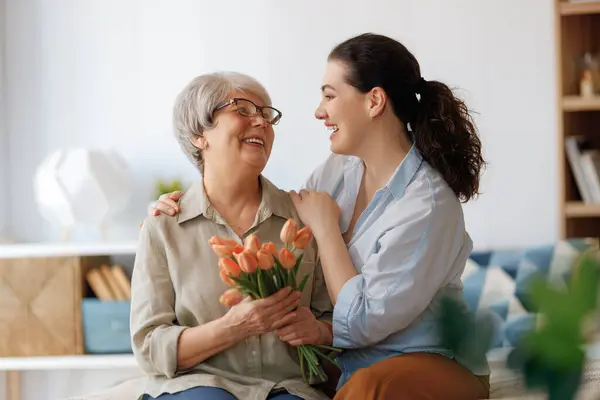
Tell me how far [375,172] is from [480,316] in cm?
144

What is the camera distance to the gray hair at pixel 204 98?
185 centimetres

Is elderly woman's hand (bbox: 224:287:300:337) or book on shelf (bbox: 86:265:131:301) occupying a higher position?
elderly woman's hand (bbox: 224:287:300:337)

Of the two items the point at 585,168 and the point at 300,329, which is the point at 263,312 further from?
the point at 585,168

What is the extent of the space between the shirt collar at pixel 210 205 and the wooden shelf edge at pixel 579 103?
6.21 ft

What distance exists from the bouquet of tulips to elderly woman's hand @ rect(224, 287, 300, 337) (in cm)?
1

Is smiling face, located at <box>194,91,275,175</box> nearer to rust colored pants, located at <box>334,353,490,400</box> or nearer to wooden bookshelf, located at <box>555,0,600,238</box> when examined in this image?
rust colored pants, located at <box>334,353,490,400</box>

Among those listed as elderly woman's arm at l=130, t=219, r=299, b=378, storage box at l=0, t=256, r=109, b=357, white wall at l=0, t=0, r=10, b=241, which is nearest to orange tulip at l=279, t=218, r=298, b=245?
elderly woman's arm at l=130, t=219, r=299, b=378

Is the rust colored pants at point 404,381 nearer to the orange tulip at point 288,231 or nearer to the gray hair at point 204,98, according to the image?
the orange tulip at point 288,231

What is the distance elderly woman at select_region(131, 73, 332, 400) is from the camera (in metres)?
1.73

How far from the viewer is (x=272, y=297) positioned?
5.35 ft

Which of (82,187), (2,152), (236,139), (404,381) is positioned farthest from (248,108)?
(2,152)

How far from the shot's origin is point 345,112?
6.30 feet

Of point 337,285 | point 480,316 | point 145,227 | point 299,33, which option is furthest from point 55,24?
point 480,316

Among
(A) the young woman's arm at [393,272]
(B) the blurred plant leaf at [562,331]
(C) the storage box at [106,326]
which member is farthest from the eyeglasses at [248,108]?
(C) the storage box at [106,326]
